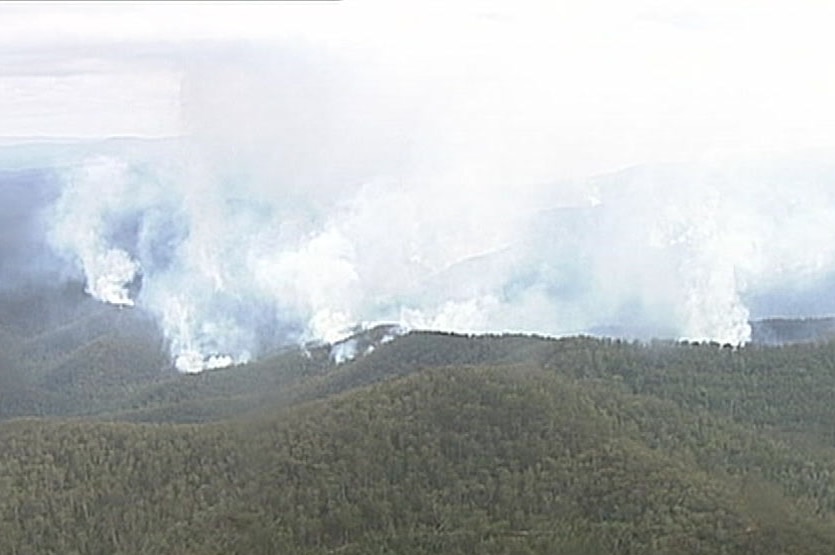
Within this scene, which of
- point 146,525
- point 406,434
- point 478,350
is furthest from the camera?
point 478,350

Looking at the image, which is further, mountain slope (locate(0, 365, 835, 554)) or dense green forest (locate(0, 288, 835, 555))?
dense green forest (locate(0, 288, 835, 555))

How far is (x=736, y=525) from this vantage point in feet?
216

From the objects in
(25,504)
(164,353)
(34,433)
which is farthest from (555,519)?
(164,353)

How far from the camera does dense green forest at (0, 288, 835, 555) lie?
2667 inches

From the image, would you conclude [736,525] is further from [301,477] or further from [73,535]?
[73,535]

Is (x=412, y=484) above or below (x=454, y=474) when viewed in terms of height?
below

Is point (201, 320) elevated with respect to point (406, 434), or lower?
elevated

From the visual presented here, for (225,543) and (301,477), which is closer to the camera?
(225,543)

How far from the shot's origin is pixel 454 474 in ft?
240

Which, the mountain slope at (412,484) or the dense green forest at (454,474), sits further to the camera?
the dense green forest at (454,474)

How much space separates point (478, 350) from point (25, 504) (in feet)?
183

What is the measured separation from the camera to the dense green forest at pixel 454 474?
67750 mm

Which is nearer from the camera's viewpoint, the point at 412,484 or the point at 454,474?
the point at 412,484

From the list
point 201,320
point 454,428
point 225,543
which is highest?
point 201,320
